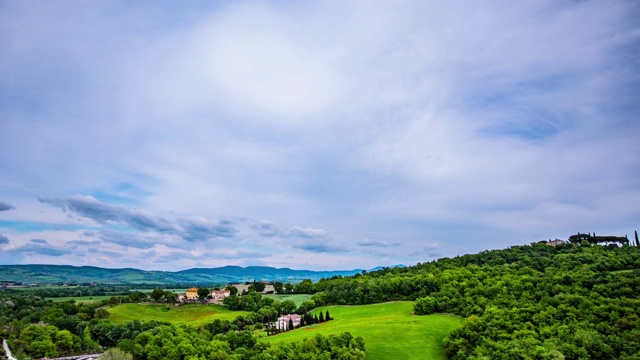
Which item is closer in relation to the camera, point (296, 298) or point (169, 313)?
point (169, 313)

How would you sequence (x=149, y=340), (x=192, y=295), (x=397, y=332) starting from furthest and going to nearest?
(x=192, y=295) → (x=149, y=340) → (x=397, y=332)

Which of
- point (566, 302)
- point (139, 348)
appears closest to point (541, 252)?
point (566, 302)

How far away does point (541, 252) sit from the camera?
394 ft

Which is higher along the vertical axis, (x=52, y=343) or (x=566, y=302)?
(x=566, y=302)

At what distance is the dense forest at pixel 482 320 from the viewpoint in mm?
57000

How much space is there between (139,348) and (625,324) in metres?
81.3

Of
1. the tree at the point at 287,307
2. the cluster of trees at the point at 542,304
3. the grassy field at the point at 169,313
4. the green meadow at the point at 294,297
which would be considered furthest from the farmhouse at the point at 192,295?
the cluster of trees at the point at 542,304

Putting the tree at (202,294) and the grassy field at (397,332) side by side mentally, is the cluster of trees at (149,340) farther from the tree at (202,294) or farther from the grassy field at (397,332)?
the tree at (202,294)

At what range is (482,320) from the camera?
67375 mm

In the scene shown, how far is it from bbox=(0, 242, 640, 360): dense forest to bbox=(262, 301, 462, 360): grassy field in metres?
3.27

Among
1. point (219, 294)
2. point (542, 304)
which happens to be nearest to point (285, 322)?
point (542, 304)

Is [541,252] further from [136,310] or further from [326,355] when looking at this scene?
[136,310]

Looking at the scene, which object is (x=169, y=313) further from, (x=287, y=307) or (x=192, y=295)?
(x=287, y=307)

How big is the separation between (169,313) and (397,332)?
89.5 metres
